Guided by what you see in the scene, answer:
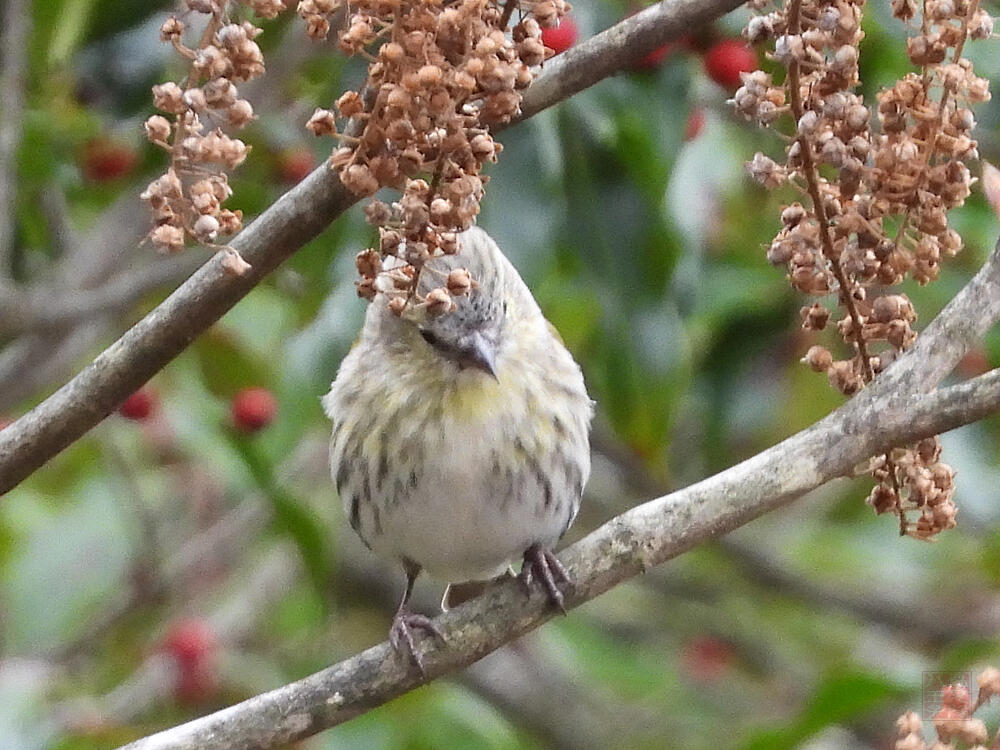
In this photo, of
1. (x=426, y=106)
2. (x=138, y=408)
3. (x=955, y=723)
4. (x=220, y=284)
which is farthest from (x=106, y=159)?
(x=955, y=723)

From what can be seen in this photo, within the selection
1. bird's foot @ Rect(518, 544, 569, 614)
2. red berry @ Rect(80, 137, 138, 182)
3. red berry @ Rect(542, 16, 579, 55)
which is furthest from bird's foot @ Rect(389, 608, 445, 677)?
red berry @ Rect(80, 137, 138, 182)

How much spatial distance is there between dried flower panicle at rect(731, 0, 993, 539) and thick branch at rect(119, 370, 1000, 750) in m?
0.09

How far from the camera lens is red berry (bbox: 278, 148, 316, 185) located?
328cm

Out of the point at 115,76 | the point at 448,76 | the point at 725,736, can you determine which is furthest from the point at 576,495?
the point at 725,736

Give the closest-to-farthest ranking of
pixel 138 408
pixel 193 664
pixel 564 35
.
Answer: pixel 564 35 < pixel 138 408 < pixel 193 664

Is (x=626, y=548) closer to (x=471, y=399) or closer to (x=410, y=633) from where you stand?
(x=410, y=633)

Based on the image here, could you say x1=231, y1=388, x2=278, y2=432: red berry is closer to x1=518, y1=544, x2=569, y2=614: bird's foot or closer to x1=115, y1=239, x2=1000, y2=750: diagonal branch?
x1=518, y1=544, x2=569, y2=614: bird's foot

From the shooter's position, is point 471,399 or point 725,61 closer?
point 471,399

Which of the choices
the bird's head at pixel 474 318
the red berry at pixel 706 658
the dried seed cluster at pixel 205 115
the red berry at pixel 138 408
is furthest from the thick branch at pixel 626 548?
the red berry at pixel 706 658

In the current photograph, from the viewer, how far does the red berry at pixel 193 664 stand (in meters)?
3.89

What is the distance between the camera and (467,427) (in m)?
2.62

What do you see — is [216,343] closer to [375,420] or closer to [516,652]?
[375,420]

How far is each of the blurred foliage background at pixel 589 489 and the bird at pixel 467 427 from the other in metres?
0.09

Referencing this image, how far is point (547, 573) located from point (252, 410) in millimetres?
1236
